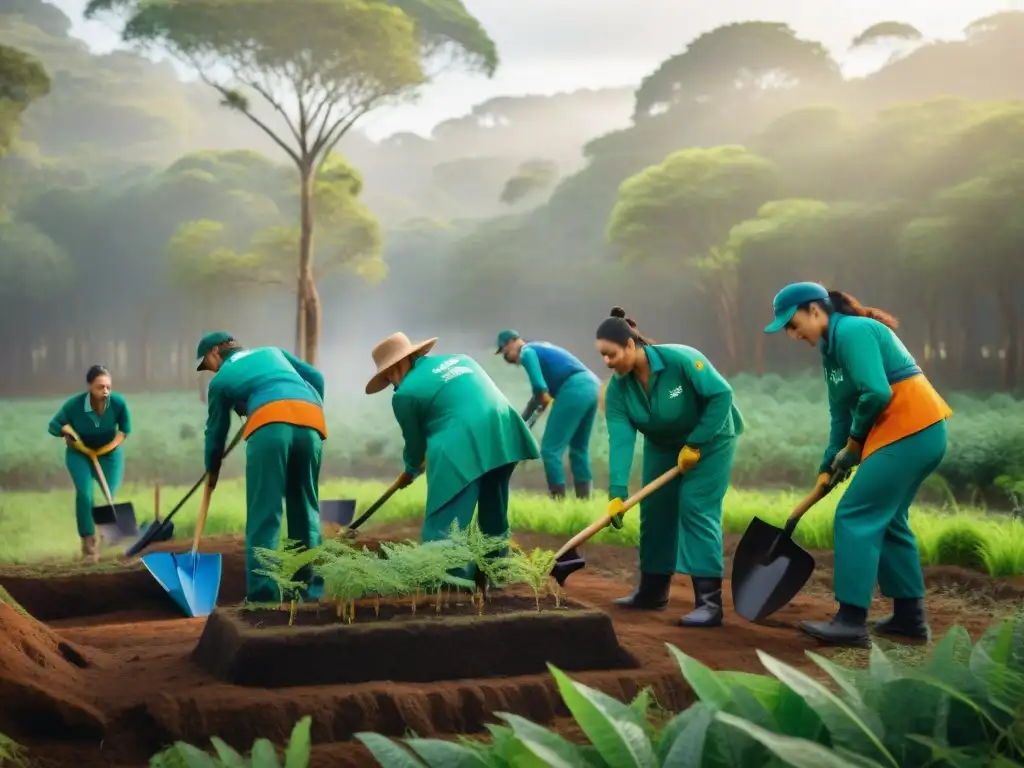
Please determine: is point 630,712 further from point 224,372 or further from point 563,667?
point 224,372

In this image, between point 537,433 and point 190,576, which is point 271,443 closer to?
point 190,576

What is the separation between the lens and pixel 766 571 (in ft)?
17.2

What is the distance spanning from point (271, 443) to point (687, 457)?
6.13 ft

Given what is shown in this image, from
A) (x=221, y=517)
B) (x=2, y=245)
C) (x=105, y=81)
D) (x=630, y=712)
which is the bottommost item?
(x=221, y=517)

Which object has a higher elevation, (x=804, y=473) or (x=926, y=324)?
(x=926, y=324)

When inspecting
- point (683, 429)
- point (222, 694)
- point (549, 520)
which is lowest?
point (549, 520)

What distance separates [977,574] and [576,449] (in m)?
3.96

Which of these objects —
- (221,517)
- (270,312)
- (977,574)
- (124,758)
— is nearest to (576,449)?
(221,517)

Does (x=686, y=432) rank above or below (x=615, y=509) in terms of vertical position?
above

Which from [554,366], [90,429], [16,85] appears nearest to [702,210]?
[554,366]

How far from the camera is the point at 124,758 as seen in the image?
347cm

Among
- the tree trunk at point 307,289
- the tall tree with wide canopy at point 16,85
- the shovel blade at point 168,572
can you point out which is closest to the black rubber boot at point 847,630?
the shovel blade at point 168,572

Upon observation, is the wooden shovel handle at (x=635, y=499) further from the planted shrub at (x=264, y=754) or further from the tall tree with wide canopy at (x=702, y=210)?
the tall tree with wide canopy at (x=702, y=210)

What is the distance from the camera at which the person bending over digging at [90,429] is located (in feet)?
27.7
